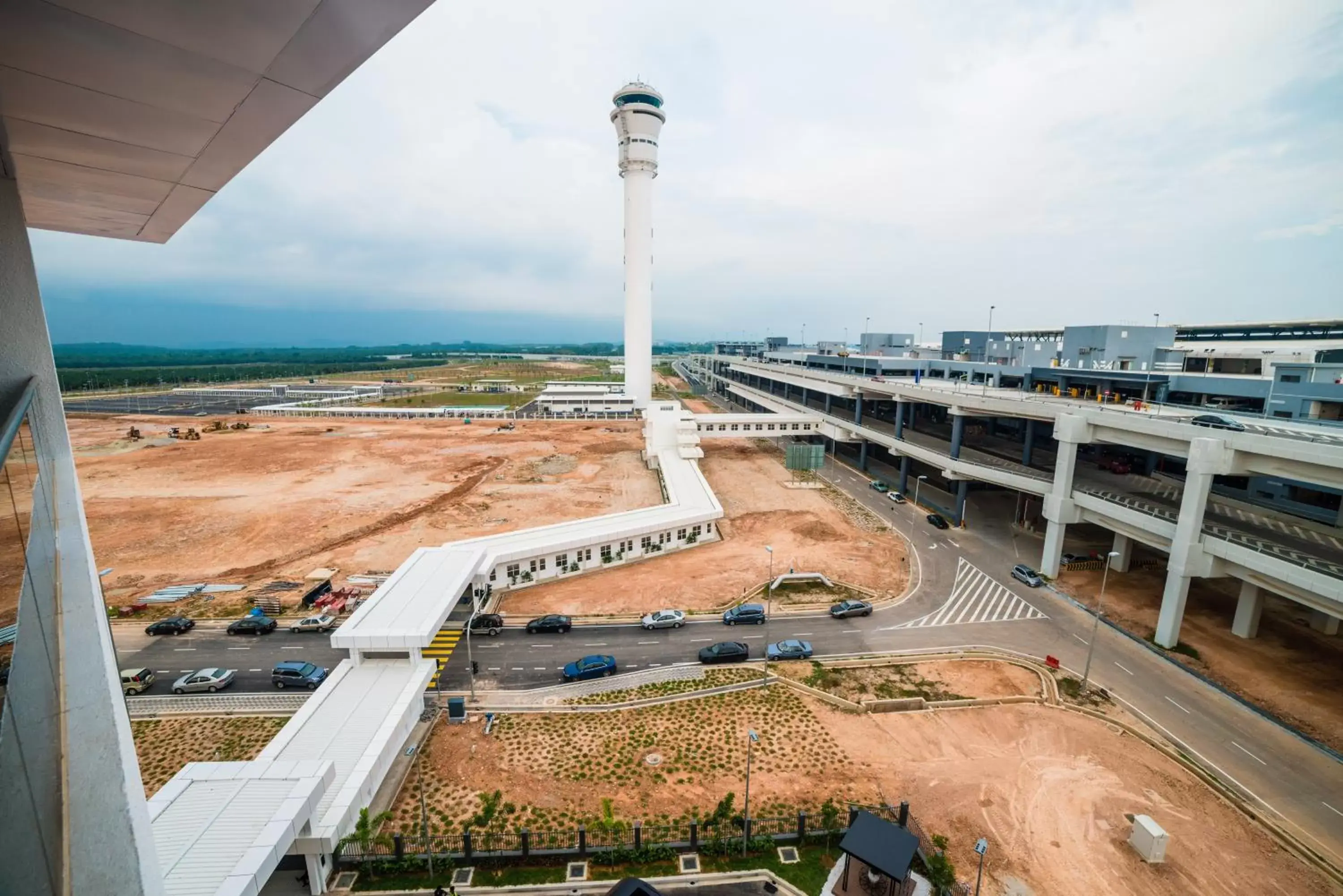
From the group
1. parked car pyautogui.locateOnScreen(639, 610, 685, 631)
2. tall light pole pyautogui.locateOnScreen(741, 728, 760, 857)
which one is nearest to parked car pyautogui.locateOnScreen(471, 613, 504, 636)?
parked car pyautogui.locateOnScreen(639, 610, 685, 631)

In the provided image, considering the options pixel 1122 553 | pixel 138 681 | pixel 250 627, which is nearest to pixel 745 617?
pixel 1122 553

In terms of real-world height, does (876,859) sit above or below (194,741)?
above

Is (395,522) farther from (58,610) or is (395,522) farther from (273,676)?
(58,610)

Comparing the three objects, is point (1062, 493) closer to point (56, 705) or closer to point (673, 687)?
point (673, 687)

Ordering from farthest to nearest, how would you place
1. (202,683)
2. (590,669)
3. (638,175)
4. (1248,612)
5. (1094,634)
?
(638,175), (1248,612), (590,669), (1094,634), (202,683)

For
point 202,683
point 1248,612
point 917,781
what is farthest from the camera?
point 1248,612

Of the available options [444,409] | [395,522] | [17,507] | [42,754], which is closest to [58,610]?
[17,507]

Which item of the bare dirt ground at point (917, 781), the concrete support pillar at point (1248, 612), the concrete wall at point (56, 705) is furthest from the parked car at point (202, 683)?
the concrete support pillar at point (1248, 612)

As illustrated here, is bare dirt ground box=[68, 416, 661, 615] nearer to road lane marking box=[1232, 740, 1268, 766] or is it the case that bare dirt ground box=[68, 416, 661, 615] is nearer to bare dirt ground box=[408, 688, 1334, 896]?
bare dirt ground box=[408, 688, 1334, 896]
